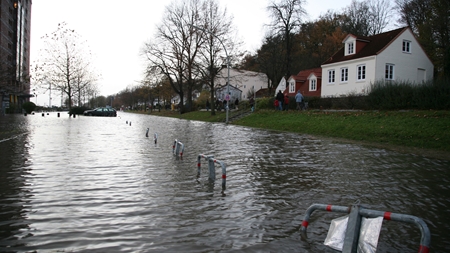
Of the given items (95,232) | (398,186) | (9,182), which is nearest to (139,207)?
(95,232)

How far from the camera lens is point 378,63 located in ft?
115

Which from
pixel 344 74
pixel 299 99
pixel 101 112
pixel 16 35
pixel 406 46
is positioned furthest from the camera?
pixel 16 35

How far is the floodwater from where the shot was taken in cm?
449

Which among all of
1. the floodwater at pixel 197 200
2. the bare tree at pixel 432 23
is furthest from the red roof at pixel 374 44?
the floodwater at pixel 197 200

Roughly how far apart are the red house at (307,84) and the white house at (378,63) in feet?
21.5

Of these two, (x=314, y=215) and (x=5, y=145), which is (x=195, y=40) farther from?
(x=314, y=215)

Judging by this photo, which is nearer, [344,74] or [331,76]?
[344,74]

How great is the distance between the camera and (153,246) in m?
4.28

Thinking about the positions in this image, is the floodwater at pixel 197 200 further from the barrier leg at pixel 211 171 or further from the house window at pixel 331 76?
the house window at pixel 331 76

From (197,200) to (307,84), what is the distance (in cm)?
4621

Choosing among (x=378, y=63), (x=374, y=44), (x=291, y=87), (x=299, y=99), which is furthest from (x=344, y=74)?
(x=291, y=87)

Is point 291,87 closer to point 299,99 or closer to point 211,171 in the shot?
point 299,99

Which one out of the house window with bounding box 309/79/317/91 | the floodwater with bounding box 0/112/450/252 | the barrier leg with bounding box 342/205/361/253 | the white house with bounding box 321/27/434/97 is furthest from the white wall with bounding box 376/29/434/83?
the barrier leg with bounding box 342/205/361/253

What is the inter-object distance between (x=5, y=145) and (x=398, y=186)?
45.2 feet
